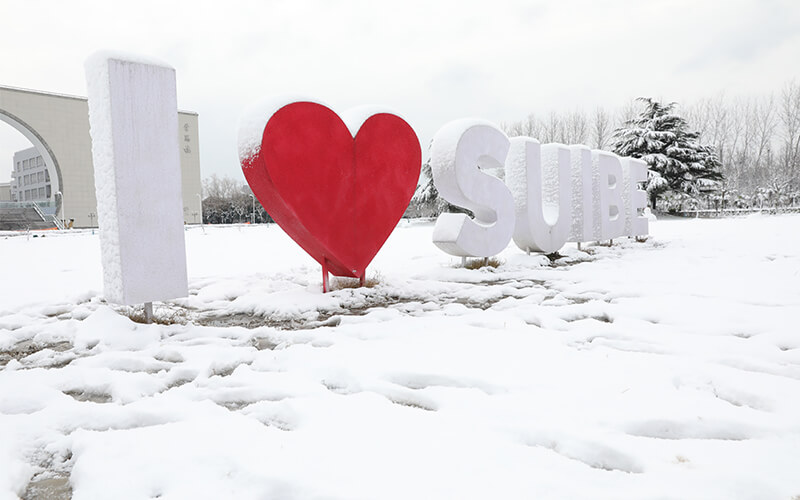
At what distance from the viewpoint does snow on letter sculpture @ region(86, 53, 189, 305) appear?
3.98 m

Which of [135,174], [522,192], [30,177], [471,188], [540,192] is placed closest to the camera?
[135,174]

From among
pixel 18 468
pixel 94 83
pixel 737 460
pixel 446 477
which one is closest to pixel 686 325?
pixel 737 460

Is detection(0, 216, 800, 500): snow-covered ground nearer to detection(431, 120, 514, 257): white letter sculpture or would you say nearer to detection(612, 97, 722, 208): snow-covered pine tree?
detection(431, 120, 514, 257): white letter sculpture

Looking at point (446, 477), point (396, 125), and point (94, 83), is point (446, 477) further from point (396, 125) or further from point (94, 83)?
point (396, 125)

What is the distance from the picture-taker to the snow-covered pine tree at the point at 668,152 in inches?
1190

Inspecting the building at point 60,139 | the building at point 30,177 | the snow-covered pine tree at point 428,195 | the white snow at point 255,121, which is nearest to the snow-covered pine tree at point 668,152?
the snow-covered pine tree at point 428,195

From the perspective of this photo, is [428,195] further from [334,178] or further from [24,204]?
[24,204]

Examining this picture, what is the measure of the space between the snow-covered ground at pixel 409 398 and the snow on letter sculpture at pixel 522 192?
96.5 inches

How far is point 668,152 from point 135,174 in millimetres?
34044

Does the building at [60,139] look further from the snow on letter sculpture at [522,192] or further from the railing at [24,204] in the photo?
the snow on letter sculpture at [522,192]

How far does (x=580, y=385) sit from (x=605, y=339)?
40.3 inches

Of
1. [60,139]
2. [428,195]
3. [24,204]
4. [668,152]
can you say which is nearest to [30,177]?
[60,139]

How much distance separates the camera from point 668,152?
100ft

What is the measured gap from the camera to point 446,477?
5.88 ft
